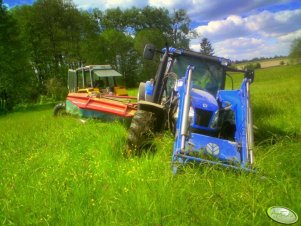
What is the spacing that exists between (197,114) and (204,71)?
1.87 m

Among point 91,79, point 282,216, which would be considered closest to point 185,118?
point 282,216

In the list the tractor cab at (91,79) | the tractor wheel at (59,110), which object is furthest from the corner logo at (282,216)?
the tractor cab at (91,79)

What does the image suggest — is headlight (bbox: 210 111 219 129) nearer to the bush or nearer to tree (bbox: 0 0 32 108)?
tree (bbox: 0 0 32 108)

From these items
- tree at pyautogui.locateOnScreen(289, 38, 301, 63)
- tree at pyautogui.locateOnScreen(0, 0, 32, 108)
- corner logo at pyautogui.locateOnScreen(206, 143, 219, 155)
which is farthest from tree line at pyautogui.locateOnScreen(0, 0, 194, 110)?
tree at pyautogui.locateOnScreen(289, 38, 301, 63)

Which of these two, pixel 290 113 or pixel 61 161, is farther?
pixel 290 113

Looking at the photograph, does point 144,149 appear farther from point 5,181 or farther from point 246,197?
point 246,197

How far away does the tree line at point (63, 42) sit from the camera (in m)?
26.3

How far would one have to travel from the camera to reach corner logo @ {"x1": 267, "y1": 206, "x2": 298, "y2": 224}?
2.45m

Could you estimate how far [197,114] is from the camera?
5.34 meters

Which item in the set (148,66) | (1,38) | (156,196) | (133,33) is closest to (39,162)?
(156,196)

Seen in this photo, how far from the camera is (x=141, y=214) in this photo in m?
3.20

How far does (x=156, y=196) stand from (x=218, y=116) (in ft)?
8.03

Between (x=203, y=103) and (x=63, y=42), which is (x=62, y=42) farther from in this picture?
(x=203, y=103)

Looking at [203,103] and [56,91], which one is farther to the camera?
[56,91]
